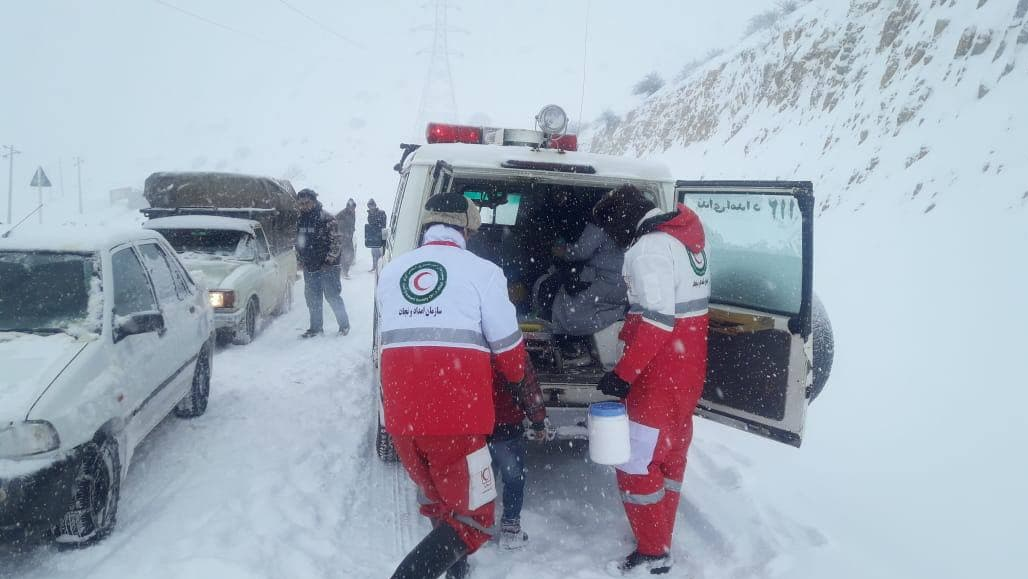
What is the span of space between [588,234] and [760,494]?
6.77ft

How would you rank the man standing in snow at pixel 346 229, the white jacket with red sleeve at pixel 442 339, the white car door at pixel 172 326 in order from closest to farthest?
the white jacket with red sleeve at pixel 442 339, the white car door at pixel 172 326, the man standing in snow at pixel 346 229

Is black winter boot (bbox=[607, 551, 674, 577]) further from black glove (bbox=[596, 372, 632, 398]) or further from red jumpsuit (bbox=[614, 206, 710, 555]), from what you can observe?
black glove (bbox=[596, 372, 632, 398])

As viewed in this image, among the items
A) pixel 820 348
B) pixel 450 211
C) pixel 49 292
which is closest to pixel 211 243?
pixel 49 292

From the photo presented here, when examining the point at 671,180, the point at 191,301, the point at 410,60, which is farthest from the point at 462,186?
the point at 410,60

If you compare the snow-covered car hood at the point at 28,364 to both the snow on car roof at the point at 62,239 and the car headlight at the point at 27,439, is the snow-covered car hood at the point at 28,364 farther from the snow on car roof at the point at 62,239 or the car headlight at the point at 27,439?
the snow on car roof at the point at 62,239

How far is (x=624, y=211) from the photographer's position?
3.44 meters

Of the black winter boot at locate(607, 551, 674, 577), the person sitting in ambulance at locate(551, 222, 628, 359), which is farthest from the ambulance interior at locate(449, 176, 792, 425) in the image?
the black winter boot at locate(607, 551, 674, 577)

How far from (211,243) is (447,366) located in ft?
22.4

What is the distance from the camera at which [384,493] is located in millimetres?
4023

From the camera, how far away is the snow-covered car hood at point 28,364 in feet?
9.06

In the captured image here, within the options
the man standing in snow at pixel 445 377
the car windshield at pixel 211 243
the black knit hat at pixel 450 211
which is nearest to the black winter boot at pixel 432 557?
the man standing in snow at pixel 445 377

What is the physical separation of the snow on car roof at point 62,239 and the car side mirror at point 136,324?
23.3 inches

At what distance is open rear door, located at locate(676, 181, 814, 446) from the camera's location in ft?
11.3

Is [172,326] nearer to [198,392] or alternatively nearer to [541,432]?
[198,392]
